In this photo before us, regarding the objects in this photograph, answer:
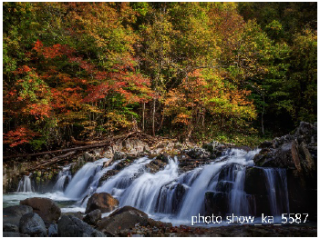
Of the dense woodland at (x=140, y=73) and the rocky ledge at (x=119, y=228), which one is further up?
the dense woodland at (x=140, y=73)

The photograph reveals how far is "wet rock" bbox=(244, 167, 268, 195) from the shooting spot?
6.10 metres

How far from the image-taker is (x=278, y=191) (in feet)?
19.8

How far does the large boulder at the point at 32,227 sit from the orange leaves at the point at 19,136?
634 cm

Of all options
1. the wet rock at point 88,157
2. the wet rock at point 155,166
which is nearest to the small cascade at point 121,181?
the wet rock at point 155,166

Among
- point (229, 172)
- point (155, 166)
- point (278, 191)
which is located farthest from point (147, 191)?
point (278, 191)

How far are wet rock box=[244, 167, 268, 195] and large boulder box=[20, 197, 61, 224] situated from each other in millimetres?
4832

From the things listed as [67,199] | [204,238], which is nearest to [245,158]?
[204,238]

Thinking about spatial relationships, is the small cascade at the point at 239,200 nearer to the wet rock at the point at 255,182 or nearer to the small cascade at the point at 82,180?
the wet rock at the point at 255,182

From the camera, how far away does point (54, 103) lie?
11344mm

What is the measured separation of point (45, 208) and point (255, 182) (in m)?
5.35

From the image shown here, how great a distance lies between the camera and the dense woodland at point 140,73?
11156 mm

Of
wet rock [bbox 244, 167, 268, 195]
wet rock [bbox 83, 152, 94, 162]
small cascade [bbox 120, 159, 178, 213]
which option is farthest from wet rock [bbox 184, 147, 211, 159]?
wet rock [bbox 83, 152, 94, 162]

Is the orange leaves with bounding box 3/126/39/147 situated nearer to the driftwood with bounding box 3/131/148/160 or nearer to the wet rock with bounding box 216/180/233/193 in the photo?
the driftwood with bounding box 3/131/148/160

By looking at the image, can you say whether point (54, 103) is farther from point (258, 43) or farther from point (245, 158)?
point (258, 43)
